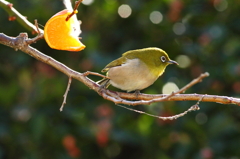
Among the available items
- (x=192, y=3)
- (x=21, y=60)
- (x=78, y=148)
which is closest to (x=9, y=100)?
(x=21, y=60)

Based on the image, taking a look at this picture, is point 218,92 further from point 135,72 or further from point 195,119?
point 135,72

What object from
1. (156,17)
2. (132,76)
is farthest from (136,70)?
(156,17)

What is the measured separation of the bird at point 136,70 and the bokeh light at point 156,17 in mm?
1263

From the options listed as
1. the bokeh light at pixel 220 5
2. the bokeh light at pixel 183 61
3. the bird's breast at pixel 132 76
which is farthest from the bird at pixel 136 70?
the bokeh light at pixel 220 5

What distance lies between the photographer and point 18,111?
481 centimetres

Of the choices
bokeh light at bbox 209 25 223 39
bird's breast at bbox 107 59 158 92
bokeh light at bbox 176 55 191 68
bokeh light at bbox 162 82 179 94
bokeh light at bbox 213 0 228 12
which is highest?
bokeh light at bbox 213 0 228 12

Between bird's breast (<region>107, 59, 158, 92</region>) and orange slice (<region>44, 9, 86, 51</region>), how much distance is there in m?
1.17

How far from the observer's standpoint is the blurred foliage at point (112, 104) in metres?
4.69

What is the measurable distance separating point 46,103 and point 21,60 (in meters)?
0.71

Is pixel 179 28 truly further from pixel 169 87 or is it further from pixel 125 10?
pixel 169 87

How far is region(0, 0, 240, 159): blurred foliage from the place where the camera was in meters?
4.69

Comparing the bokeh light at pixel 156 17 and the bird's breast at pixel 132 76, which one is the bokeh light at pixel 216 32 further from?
the bird's breast at pixel 132 76

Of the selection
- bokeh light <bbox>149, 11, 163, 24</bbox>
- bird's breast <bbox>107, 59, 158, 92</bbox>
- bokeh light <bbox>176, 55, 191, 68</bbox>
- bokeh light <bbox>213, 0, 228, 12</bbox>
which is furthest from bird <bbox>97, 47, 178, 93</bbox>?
bokeh light <bbox>213, 0, 228, 12</bbox>

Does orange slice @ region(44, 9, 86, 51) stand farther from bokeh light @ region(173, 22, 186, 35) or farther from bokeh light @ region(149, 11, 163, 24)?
bokeh light @ region(173, 22, 186, 35)
